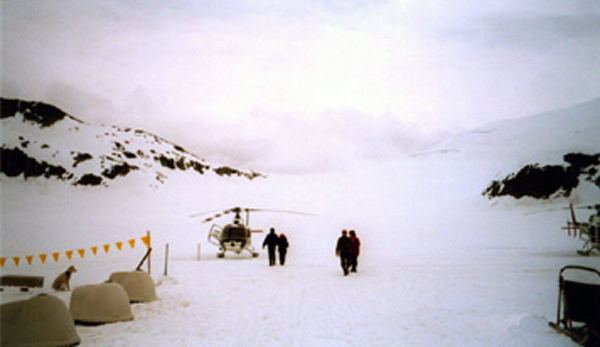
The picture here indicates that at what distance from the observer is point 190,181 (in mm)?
101188

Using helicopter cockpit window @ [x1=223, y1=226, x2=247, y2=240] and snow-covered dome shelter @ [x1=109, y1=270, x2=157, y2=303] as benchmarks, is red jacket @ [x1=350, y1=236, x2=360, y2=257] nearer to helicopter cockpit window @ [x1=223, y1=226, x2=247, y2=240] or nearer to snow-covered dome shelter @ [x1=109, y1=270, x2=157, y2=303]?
snow-covered dome shelter @ [x1=109, y1=270, x2=157, y2=303]

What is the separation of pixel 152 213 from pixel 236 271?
150 feet

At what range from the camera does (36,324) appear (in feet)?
25.3

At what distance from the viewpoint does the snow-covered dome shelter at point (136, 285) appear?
12.6m

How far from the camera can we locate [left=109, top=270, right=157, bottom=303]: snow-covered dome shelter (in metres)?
12.6

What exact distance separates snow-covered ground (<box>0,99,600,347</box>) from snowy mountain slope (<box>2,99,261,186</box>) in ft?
57.6

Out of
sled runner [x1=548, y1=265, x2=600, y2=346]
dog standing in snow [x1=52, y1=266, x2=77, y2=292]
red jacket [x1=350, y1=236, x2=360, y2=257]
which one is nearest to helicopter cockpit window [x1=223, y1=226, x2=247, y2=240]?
red jacket [x1=350, y1=236, x2=360, y2=257]

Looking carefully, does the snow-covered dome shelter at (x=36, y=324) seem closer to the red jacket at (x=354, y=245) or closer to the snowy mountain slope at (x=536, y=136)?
the red jacket at (x=354, y=245)

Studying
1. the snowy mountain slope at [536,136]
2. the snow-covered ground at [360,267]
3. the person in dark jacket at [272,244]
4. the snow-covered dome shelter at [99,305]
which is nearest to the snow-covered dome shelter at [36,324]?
the snow-covered ground at [360,267]

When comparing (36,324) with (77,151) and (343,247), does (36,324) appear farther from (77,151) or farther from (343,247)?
(77,151)

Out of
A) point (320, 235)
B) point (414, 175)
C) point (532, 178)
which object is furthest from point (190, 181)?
point (532, 178)

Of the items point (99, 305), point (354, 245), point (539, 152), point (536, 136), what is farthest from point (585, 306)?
point (536, 136)

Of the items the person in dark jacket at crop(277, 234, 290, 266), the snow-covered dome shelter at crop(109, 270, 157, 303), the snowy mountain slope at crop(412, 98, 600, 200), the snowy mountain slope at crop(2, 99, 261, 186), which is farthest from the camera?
the snowy mountain slope at crop(2, 99, 261, 186)

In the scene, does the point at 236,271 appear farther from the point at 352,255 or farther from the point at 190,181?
the point at 190,181
